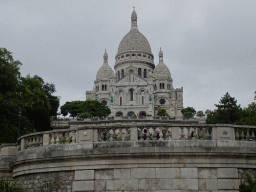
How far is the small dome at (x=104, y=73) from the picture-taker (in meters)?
144

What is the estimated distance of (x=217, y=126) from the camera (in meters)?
13.7

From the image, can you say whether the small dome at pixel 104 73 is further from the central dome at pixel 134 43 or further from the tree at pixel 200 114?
the tree at pixel 200 114

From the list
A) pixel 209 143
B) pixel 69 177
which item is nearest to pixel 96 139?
pixel 69 177

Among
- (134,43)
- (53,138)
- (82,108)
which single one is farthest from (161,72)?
(53,138)

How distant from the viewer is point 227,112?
73500 millimetres

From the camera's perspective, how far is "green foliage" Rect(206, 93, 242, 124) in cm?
7319

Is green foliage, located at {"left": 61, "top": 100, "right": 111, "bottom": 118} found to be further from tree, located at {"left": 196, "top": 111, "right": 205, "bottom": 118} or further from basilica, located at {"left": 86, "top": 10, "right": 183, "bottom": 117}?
tree, located at {"left": 196, "top": 111, "right": 205, "bottom": 118}

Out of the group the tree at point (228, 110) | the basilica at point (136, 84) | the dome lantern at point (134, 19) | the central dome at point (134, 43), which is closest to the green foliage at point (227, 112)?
the tree at point (228, 110)

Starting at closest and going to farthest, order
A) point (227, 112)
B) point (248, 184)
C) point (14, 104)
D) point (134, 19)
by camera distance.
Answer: point (248, 184) → point (14, 104) → point (227, 112) → point (134, 19)

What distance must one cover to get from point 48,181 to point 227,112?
62909mm

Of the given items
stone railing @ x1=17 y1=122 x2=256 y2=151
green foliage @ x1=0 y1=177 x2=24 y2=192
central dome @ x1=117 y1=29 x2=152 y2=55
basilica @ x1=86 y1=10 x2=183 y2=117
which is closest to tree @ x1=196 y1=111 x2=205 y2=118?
basilica @ x1=86 y1=10 x2=183 y2=117

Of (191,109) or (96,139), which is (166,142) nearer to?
(96,139)

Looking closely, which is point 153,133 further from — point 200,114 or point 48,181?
point 200,114

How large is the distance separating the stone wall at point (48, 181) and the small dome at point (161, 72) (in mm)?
127041
